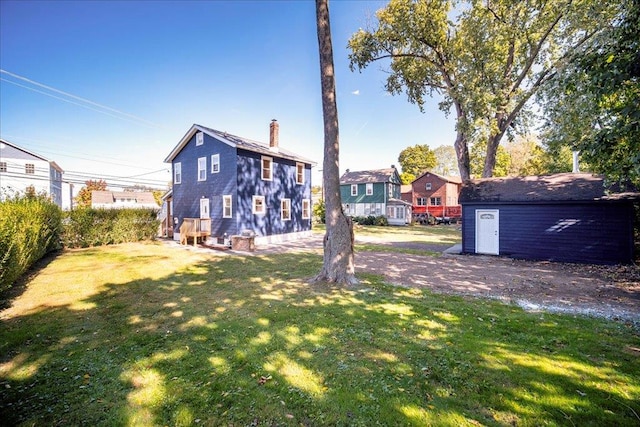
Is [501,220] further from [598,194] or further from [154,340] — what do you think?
[154,340]

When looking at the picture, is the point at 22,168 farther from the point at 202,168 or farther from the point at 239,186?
the point at 239,186

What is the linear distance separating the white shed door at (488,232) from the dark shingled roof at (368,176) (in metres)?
22.1

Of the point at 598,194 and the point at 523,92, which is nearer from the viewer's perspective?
the point at 598,194

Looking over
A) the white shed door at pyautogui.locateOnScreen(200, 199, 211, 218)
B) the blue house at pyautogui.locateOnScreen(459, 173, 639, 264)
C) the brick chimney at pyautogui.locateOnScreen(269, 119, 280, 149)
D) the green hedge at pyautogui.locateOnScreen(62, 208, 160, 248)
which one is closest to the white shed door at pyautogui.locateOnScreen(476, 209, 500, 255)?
the blue house at pyautogui.locateOnScreen(459, 173, 639, 264)

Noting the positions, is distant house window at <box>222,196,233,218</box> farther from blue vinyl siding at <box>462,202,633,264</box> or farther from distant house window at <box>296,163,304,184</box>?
blue vinyl siding at <box>462,202,633,264</box>

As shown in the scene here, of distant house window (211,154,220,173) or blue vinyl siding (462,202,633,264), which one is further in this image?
distant house window (211,154,220,173)

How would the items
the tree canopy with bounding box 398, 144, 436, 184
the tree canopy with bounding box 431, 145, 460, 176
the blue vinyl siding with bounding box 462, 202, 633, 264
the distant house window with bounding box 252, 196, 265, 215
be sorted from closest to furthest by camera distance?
1. the blue vinyl siding with bounding box 462, 202, 633, 264
2. the distant house window with bounding box 252, 196, 265, 215
3. the tree canopy with bounding box 398, 144, 436, 184
4. the tree canopy with bounding box 431, 145, 460, 176

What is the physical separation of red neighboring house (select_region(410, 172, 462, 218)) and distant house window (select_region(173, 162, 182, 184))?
29.8 metres

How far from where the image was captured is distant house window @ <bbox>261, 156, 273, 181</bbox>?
1855cm

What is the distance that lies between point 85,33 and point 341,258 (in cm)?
1743

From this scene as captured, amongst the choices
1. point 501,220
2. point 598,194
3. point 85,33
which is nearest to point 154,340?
point 501,220

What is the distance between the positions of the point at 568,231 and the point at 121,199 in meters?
72.8

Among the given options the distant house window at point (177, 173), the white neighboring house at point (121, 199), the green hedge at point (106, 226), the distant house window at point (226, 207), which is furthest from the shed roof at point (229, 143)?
the white neighboring house at point (121, 199)

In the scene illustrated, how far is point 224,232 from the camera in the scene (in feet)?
57.0
